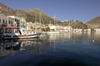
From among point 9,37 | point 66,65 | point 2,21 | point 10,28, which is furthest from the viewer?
point 2,21

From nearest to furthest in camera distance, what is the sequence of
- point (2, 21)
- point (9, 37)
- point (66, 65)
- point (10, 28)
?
point (66, 65), point (9, 37), point (10, 28), point (2, 21)

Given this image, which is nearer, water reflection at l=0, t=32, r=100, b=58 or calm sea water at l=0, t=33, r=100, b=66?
calm sea water at l=0, t=33, r=100, b=66

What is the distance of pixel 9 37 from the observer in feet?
109

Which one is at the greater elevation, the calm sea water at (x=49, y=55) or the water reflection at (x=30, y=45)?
the water reflection at (x=30, y=45)

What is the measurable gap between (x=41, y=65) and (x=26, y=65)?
5.25 feet

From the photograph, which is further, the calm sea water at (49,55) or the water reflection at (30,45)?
the water reflection at (30,45)

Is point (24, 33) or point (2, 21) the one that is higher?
point (2, 21)

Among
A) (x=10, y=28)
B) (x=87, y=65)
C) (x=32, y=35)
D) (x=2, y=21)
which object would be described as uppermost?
(x=2, y=21)

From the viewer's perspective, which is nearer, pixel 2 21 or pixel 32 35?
pixel 32 35

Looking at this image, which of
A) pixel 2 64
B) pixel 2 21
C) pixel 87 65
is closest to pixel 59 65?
pixel 87 65

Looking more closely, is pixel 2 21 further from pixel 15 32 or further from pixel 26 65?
pixel 26 65

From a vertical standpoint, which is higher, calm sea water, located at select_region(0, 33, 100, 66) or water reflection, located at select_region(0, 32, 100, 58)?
water reflection, located at select_region(0, 32, 100, 58)

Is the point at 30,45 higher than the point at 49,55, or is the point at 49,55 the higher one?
the point at 30,45

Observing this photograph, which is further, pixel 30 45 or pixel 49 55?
pixel 30 45
